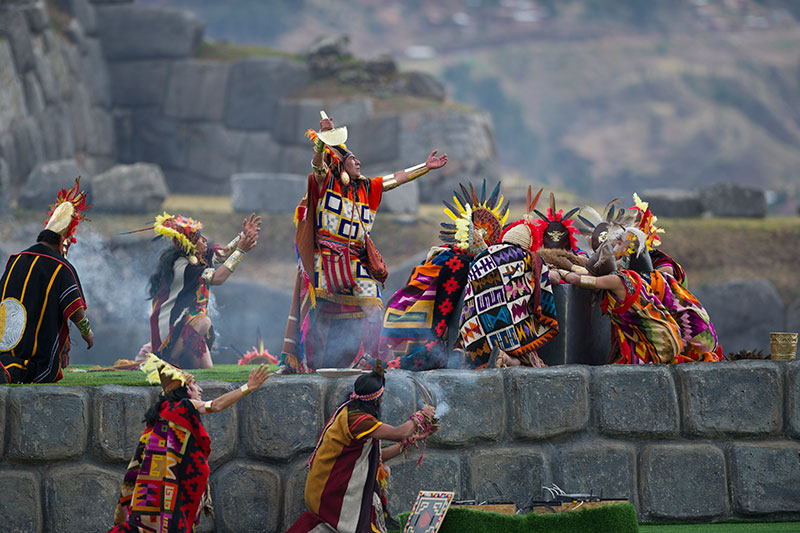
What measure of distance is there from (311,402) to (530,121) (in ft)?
152

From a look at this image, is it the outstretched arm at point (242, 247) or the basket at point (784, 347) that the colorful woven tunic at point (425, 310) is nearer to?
the outstretched arm at point (242, 247)

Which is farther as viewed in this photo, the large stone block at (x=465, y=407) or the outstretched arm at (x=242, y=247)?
the outstretched arm at (x=242, y=247)

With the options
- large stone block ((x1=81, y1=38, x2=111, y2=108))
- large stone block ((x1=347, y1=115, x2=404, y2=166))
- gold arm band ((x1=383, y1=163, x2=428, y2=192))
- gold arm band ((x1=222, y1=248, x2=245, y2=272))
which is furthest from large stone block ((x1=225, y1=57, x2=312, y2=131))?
gold arm band ((x1=383, y1=163, x2=428, y2=192))

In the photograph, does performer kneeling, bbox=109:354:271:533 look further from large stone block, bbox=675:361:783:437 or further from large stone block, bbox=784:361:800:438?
large stone block, bbox=784:361:800:438

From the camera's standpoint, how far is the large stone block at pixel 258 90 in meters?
23.1

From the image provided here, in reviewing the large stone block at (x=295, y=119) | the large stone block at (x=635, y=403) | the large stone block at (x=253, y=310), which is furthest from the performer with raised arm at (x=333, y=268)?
the large stone block at (x=295, y=119)

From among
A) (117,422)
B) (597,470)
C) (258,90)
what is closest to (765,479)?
(597,470)

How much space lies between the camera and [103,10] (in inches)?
941

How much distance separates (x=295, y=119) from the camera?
2252 cm

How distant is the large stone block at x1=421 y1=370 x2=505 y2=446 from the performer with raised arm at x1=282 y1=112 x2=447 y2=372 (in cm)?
100

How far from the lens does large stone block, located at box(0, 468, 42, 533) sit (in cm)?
610

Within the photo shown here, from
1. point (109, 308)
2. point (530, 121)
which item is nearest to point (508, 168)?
point (530, 121)

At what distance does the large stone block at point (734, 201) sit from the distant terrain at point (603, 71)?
73.4 feet

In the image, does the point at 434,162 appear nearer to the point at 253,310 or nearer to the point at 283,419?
the point at 283,419
